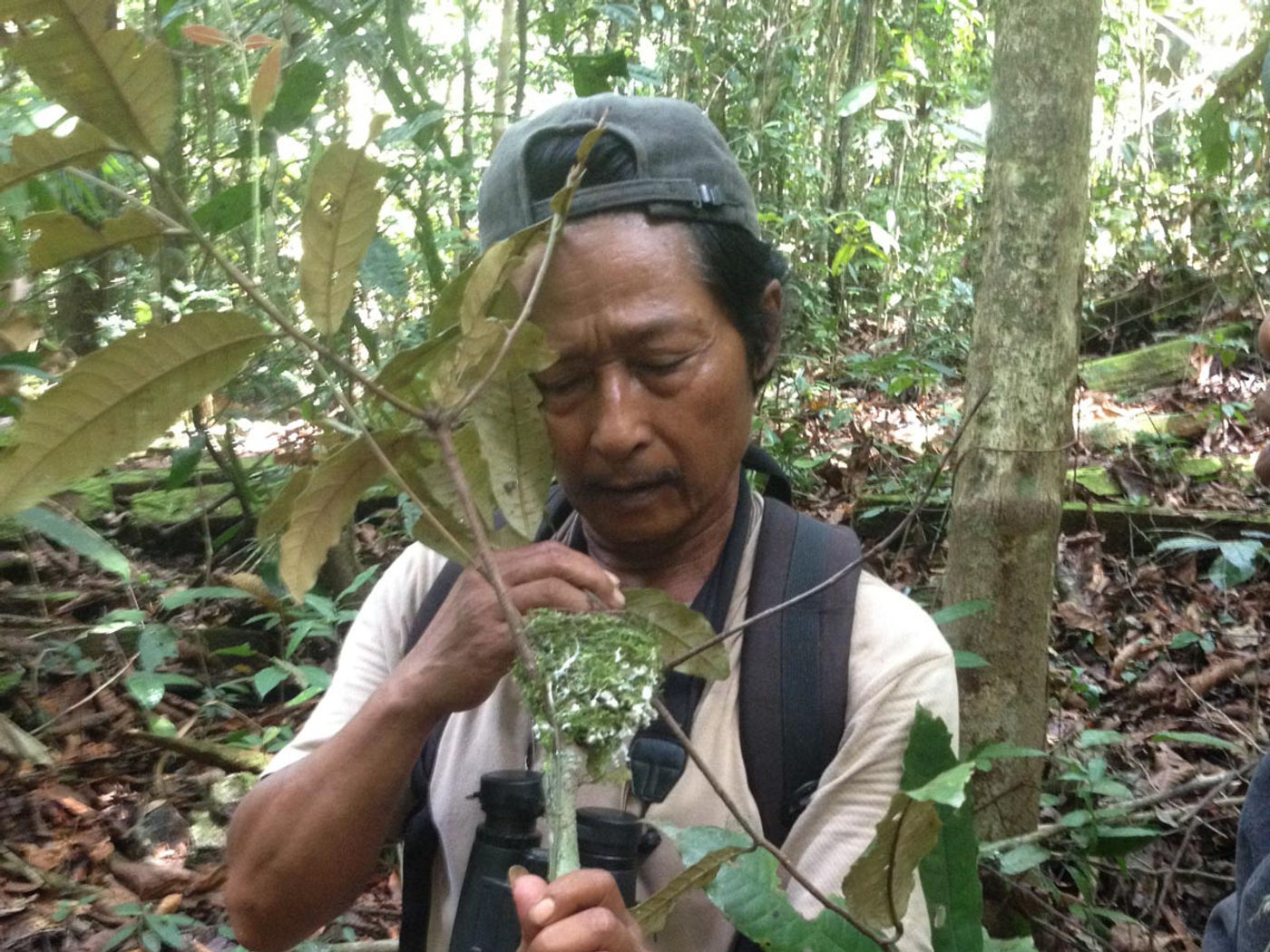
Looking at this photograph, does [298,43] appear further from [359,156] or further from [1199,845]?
→ [1199,845]

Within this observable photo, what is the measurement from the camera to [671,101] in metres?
1.52

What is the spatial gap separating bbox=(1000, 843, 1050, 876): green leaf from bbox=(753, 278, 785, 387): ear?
1.27 meters

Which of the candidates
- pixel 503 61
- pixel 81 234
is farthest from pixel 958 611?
pixel 503 61

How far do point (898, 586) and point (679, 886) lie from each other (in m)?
2.97

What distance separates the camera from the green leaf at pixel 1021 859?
2.21 meters

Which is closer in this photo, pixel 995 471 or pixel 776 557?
pixel 776 557

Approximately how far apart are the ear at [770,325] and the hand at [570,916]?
947 mm

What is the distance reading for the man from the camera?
1.25m

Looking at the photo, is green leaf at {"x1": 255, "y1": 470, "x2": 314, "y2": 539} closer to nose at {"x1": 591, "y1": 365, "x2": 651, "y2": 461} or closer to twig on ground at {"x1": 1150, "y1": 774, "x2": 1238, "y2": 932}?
nose at {"x1": 591, "y1": 365, "x2": 651, "y2": 461}

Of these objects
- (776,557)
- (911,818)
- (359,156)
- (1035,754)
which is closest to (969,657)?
(1035,754)

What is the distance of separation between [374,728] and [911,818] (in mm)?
696

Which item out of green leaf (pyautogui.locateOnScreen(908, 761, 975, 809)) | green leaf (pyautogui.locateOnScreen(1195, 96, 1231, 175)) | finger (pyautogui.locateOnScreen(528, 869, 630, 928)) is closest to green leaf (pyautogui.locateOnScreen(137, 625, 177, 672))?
finger (pyautogui.locateOnScreen(528, 869, 630, 928))

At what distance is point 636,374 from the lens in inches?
54.9

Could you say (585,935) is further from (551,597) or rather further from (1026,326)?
(1026,326)
